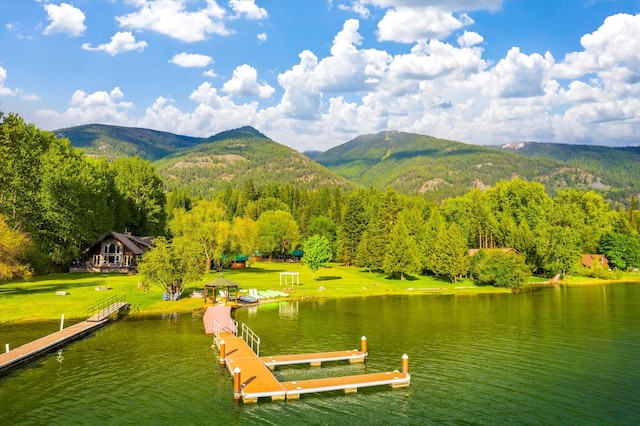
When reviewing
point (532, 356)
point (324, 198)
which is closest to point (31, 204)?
point (532, 356)

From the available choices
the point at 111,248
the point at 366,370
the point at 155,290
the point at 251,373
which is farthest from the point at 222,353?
the point at 111,248

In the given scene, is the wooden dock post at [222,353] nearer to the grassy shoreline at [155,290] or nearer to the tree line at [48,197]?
the grassy shoreline at [155,290]

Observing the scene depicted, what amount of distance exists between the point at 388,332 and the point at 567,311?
97.3 feet

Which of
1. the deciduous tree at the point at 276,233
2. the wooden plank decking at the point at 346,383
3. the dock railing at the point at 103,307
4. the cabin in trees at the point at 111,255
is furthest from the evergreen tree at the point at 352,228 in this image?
the wooden plank decking at the point at 346,383

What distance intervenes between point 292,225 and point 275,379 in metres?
116

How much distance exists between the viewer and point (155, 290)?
65250 millimetres

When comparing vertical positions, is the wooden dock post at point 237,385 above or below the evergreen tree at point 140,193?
below

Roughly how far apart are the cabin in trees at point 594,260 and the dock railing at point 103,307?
348 ft

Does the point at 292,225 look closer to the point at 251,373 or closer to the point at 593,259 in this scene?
the point at 593,259

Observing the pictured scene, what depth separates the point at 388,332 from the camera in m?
44.9

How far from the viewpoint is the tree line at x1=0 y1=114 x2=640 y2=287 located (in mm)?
74500

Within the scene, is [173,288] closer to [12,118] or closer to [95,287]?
[95,287]

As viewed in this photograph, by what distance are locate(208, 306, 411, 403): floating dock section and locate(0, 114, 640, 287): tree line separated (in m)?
26.2

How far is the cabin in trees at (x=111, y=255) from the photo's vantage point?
295ft
